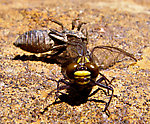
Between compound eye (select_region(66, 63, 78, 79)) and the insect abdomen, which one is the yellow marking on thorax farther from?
the insect abdomen

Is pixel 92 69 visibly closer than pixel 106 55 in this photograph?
Yes

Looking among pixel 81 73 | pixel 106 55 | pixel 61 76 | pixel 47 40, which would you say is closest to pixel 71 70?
pixel 81 73

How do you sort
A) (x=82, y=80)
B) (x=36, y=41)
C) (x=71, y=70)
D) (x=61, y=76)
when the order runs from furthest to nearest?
(x=36, y=41), (x=61, y=76), (x=71, y=70), (x=82, y=80)

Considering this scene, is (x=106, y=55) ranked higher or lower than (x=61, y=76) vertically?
higher

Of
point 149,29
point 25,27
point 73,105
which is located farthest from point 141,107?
point 25,27

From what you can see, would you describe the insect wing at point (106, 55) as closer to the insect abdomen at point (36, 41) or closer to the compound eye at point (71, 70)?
the compound eye at point (71, 70)

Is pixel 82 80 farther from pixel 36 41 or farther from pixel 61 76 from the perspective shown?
pixel 36 41

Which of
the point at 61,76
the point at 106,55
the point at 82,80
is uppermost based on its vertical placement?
the point at 82,80
